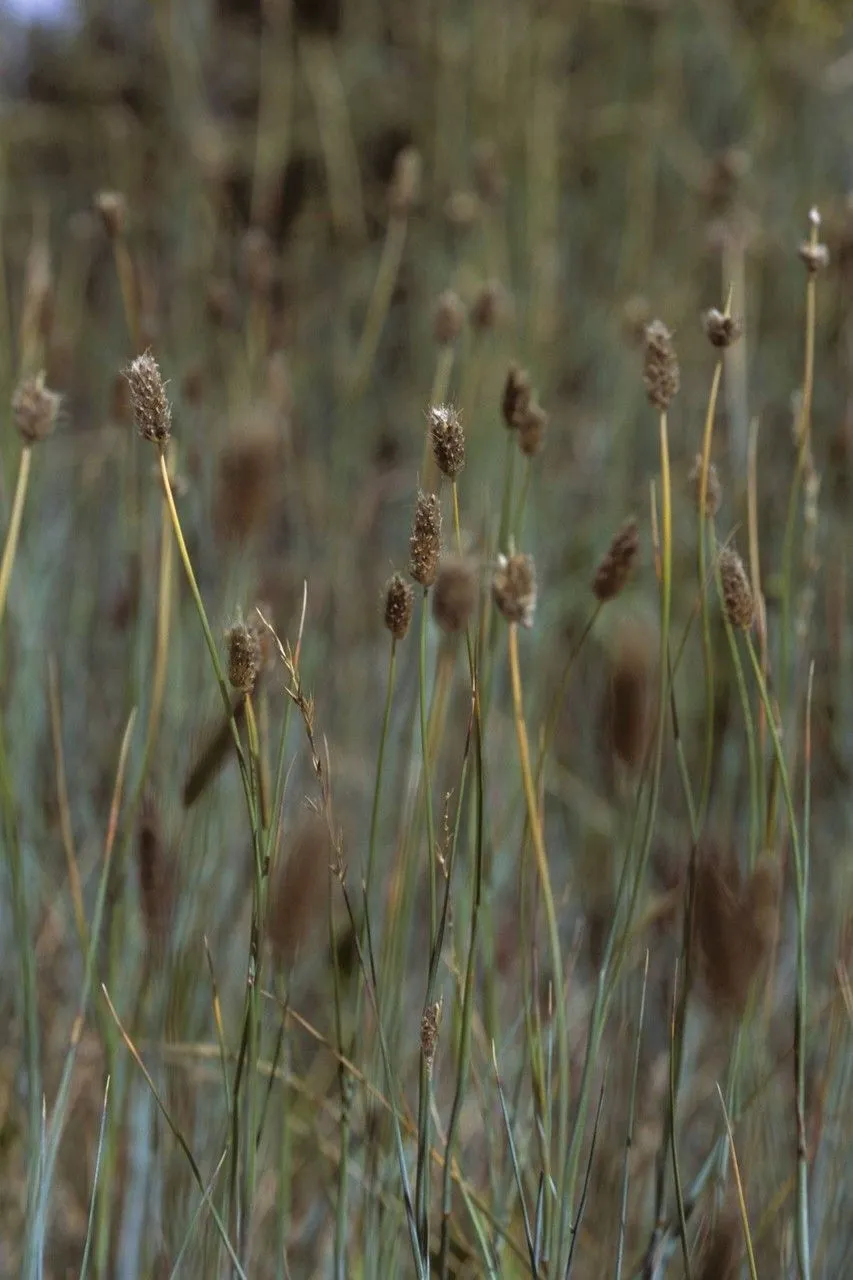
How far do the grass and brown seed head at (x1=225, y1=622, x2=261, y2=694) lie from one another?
0.01 m

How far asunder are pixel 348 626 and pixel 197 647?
318 mm

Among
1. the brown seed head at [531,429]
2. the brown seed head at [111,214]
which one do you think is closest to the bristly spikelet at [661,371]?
the brown seed head at [531,429]

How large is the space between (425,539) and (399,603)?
3 centimetres

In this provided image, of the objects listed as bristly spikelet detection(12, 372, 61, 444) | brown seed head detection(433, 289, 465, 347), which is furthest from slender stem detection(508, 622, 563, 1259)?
brown seed head detection(433, 289, 465, 347)

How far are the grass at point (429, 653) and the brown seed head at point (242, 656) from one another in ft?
0.04

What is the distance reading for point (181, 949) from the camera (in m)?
0.76

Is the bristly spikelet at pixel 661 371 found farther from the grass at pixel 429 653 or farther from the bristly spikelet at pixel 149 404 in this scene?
the bristly spikelet at pixel 149 404

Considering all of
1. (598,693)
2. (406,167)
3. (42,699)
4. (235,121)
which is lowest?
(42,699)

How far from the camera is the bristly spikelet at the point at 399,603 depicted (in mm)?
513

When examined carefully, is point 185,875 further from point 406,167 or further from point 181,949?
point 406,167

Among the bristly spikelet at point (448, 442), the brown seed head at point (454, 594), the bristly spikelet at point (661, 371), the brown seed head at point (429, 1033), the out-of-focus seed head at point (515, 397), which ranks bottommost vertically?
the brown seed head at point (429, 1033)

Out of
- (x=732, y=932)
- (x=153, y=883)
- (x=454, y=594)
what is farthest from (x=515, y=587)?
(x=153, y=883)

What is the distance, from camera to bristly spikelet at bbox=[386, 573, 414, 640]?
20.2 inches

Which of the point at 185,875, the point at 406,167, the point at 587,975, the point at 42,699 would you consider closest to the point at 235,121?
the point at 406,167
